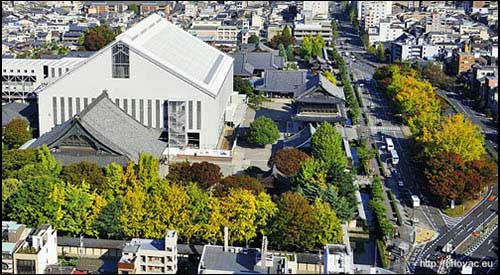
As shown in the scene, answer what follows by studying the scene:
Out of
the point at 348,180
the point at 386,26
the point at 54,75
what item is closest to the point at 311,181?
the point at 348,180

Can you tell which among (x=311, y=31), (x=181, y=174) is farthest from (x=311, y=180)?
(x=311, y=31)

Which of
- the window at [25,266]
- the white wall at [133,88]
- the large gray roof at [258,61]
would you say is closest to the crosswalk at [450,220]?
the white wall at [133,88]

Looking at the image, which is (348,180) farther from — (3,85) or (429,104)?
(3,85)

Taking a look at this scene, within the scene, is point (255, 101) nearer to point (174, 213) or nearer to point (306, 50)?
point (306, 50)

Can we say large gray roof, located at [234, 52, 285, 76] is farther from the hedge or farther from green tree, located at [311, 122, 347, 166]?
the hedge

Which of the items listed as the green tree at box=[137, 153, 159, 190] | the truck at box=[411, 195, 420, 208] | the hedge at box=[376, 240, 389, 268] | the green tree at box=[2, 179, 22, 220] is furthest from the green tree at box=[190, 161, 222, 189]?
the truck at box=[411, 195, 420, 208]
